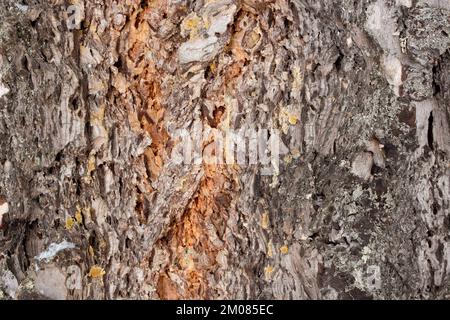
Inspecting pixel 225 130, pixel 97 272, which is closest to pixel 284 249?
pixel 225 130

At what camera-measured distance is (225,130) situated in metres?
1.66

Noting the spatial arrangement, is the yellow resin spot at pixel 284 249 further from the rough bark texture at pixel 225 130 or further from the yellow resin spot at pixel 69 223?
the yellow resin spot at pixel 69 223

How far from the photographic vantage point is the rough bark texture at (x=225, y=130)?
1.60 metres

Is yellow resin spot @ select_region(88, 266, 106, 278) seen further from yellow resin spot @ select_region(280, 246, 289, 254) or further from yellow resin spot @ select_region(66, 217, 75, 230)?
yellow resin spot @ select_region(280, 246, 289, 254)

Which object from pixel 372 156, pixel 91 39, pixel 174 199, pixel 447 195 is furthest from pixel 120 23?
pixel 447 195

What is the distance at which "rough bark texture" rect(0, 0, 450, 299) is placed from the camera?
5.25 ft

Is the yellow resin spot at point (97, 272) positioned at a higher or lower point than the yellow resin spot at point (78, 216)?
lower

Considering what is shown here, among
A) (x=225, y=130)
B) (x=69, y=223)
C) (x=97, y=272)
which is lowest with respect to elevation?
(x=97, y=272)

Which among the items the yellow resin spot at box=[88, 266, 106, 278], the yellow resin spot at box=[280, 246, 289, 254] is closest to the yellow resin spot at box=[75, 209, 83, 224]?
the yellow resin spot at box=[88, 266, 106, 278]

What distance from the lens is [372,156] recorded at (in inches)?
63.5

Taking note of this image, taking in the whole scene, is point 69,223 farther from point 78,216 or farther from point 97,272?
point 97,272

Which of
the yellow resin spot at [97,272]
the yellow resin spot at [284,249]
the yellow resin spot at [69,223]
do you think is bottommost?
the yellow resin spot at [97,272]

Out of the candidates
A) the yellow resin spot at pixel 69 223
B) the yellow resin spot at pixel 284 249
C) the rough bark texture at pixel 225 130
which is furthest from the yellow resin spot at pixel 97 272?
the yellow resin spot at pixel 284 249

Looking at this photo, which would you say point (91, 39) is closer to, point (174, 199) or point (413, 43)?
Answer: point (174, 199)
